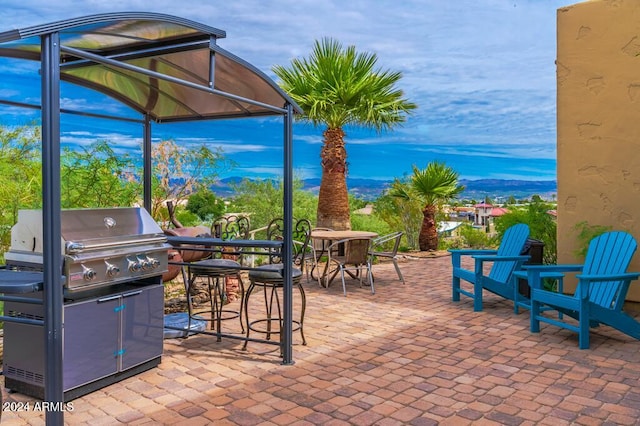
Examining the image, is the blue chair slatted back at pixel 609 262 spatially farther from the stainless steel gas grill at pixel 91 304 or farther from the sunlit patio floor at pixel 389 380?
the stainless steel gas grill at pixel 91 304

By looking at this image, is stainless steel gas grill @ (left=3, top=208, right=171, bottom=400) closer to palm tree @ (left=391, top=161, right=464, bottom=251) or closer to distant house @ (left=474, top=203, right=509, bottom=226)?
palm tree @ (left=391, top=161, right=464, bottom=251)

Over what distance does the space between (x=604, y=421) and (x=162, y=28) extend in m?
3.37

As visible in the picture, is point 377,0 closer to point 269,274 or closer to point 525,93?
point 525,93

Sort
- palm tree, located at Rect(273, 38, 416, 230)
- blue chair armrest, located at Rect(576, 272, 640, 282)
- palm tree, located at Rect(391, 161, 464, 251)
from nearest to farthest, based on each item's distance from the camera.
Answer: blue chair armrest, located at Rect(576, 272, 640, 282) → palm tree, located at Rect(273, 38, 416, 230) → palm tree, located at Rect(391, 161, 464, 251)

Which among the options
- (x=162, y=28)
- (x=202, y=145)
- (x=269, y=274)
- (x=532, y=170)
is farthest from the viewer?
(x=532, y=170)

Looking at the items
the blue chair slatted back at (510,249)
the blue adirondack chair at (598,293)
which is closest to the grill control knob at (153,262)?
the blue adirondack chair at (598,293)

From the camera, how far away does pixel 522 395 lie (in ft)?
10.5

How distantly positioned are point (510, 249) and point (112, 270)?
451 cm

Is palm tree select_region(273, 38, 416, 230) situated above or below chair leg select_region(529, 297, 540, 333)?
above

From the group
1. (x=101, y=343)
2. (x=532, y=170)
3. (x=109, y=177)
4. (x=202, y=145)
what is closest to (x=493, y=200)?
(x=202, y=145)

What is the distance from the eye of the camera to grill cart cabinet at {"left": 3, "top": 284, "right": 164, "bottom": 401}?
2.99 metres

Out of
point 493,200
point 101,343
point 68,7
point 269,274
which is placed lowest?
point 101,343

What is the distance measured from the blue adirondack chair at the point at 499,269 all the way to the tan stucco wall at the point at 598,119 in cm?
66

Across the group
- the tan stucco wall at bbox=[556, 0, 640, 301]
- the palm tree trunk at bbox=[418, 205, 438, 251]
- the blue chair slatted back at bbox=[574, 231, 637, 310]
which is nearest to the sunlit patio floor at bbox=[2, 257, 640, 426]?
the blue chair slatted back at bbox=[574, 231, 637, 310]
